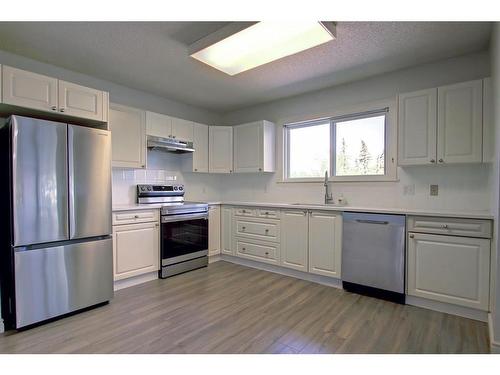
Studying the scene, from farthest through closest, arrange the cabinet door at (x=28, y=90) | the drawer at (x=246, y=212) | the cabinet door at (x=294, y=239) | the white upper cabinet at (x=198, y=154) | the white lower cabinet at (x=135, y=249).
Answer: the white upper cabinet at (x=198, y=154), the drawer at (x=246, y=212), the cabinet door at (x=294, y=239), the white lower cabinet at (x=135, y=249), the cabinet door at (x=28, y=90)

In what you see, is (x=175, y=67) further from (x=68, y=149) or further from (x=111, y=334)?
(x=111, y=334)

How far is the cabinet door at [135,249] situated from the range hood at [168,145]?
42.7 inches

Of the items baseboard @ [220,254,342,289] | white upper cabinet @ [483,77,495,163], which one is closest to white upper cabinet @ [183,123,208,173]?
baseboard @ [220,254,342,289]

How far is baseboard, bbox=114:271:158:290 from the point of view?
304 centimetres

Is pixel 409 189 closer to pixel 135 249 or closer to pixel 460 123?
pixel 460 123

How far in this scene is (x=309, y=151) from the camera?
3967 mm

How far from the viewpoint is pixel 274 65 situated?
2936 millimetres

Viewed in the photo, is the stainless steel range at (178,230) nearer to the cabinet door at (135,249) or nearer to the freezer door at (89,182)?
the cabinet door at (135,249)

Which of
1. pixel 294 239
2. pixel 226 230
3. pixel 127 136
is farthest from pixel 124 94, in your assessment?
pixel 294 239

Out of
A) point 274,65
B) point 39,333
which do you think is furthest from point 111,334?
point 274,65

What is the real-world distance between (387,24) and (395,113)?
1.21m

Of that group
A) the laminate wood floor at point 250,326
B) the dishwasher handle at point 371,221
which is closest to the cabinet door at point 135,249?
the laminate wood floor at point 250,326

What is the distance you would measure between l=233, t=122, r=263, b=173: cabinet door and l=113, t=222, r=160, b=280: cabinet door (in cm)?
167

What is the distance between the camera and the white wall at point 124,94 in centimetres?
277
